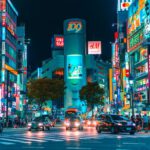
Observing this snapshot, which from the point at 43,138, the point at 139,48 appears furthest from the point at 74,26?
the point at 43,138

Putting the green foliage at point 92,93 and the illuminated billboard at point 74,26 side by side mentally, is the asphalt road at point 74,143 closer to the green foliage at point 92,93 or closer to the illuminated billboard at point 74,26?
the green foliage at point 92,93

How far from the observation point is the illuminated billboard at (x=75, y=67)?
514ft

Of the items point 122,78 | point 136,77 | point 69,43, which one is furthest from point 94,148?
point 69,43

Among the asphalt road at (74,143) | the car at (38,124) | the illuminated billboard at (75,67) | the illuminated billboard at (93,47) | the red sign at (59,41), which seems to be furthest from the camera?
the red sign at (59,41)

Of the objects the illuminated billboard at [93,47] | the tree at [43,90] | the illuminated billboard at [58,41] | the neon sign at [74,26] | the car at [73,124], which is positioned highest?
the neon sign at [74,26]

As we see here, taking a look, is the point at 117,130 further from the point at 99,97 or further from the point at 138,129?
the point at 99,97

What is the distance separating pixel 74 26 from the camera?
522 feet

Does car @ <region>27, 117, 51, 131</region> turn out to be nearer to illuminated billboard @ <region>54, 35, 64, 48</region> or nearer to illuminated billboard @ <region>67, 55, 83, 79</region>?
illuminated billboard @ <region>67, 55, 83, 79</region>

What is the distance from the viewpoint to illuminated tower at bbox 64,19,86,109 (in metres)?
157

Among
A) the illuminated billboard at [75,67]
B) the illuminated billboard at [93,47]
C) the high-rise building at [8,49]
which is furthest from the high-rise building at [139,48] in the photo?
the illuminated billboard at [93,47]

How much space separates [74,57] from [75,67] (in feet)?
14.6

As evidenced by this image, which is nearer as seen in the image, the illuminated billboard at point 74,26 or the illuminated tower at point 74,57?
the illuminated tower at point 74,57

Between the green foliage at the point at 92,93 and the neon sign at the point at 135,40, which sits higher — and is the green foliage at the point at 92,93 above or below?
below

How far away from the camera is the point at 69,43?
160250 mm
